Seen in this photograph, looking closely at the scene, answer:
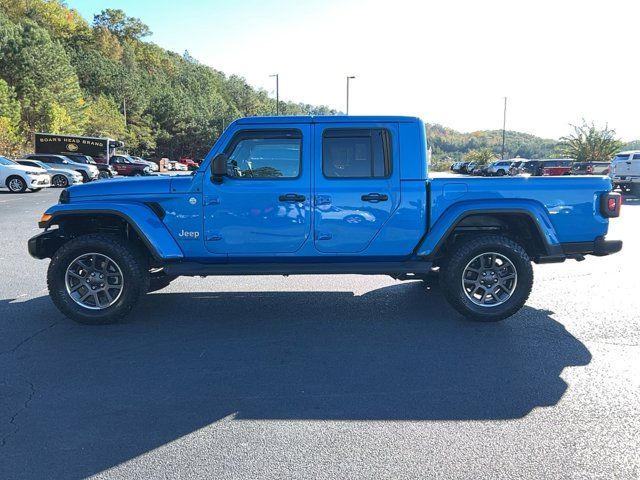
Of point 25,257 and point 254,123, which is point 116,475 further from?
point 25,257

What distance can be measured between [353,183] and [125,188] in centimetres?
230

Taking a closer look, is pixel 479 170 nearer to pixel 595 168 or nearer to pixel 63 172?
pixel 595 168

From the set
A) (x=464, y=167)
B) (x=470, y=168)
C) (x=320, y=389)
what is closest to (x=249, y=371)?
(x=320, y=389)

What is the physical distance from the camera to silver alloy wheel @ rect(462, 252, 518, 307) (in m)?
5.31

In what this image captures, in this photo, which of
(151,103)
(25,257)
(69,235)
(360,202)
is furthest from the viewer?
(151,103)

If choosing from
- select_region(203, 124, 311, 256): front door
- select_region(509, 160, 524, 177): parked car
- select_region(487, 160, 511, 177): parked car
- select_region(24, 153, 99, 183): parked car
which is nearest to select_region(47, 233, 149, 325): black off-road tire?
select_region(203, 124, 311, 256): front door

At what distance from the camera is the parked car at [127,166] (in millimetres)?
37812

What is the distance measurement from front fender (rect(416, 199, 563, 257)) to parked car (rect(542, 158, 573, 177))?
110ft

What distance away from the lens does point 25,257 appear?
28.3ft

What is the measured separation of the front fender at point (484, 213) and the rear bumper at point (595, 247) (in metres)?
0.17

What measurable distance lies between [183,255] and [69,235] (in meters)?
1.35

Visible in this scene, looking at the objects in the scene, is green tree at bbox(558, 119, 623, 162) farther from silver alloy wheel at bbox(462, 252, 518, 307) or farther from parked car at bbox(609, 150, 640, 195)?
silver alloy wheel at bbox(462, 252, 518, 307)

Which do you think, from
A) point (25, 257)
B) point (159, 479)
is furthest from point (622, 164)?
point (159, 479)

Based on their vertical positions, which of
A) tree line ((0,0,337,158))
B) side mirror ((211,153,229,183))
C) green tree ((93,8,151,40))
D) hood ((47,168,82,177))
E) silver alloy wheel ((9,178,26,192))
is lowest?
silver alloy wheel ((9,178,26,192))
